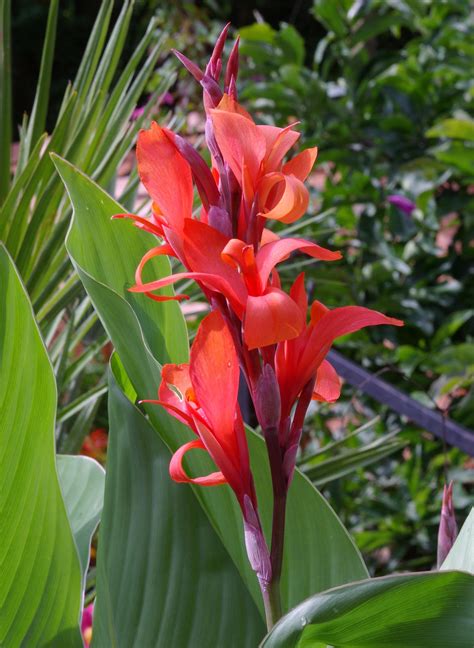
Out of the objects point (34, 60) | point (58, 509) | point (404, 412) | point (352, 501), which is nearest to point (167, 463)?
point (58, 509)

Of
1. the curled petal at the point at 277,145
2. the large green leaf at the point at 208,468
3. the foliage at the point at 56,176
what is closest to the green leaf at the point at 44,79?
the foliage at the point at 56,176

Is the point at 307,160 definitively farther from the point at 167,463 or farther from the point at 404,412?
the point at 404,412

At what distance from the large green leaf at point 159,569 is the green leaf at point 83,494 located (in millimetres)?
86

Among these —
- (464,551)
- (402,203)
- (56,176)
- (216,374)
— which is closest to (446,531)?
(464,551)

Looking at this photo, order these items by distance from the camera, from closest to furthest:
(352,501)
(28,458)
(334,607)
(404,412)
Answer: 1. (334,607)
2. (28,458)
3. (404,412)
4. (352,501)

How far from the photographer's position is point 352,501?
61.2 inches

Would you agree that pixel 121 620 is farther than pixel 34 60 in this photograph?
No

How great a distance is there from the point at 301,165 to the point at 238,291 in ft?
0.25

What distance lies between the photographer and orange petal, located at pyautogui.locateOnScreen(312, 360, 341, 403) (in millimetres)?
387

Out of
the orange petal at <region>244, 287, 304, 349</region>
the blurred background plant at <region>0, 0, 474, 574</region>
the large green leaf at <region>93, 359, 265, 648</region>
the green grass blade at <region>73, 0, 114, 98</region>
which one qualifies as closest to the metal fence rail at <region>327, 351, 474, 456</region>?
the blurred background plant at <region>0, 0, 474, 574</region>

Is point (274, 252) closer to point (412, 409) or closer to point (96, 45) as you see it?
point (96, 45)

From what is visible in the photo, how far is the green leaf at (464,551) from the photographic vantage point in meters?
0.35

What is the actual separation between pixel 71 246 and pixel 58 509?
13 centimetres

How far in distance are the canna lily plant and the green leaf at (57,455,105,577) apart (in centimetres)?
19
